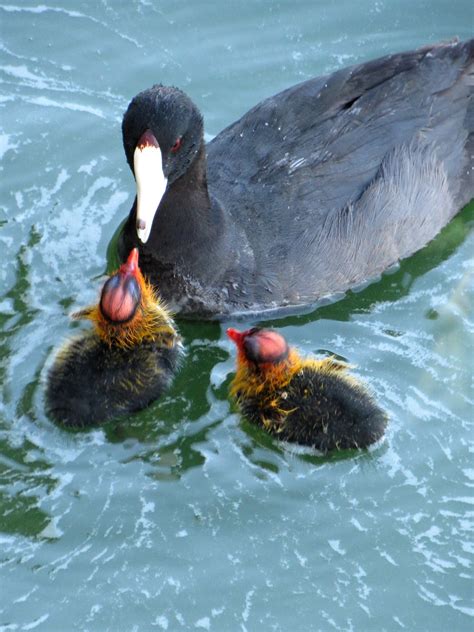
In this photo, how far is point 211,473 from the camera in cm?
545

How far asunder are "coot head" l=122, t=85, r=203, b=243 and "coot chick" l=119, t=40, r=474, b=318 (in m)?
0.18

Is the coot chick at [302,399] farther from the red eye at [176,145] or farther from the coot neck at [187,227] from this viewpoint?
A: the red eye at [176,145]

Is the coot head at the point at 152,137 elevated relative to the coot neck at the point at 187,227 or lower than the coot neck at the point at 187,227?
elevated

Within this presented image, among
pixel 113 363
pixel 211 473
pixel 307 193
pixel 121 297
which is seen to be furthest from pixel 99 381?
Result: pixel 307 193

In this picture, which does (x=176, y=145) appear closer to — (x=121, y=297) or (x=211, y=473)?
A: (x=121, y=297)

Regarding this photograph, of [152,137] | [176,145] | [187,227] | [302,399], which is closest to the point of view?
[302,399]

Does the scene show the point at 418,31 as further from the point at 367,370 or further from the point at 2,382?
the point at 2,382

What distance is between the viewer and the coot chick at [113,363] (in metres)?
5.42

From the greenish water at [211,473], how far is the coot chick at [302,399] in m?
0.14

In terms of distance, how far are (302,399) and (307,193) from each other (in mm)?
1246

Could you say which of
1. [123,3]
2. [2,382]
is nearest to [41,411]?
[2,382]

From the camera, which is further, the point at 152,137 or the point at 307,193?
the point at 307,193

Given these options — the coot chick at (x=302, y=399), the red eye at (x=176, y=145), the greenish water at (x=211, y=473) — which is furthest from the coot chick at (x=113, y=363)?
the red eye at (x=176, y=145)

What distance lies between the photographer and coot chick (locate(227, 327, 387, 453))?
537 centimetres
